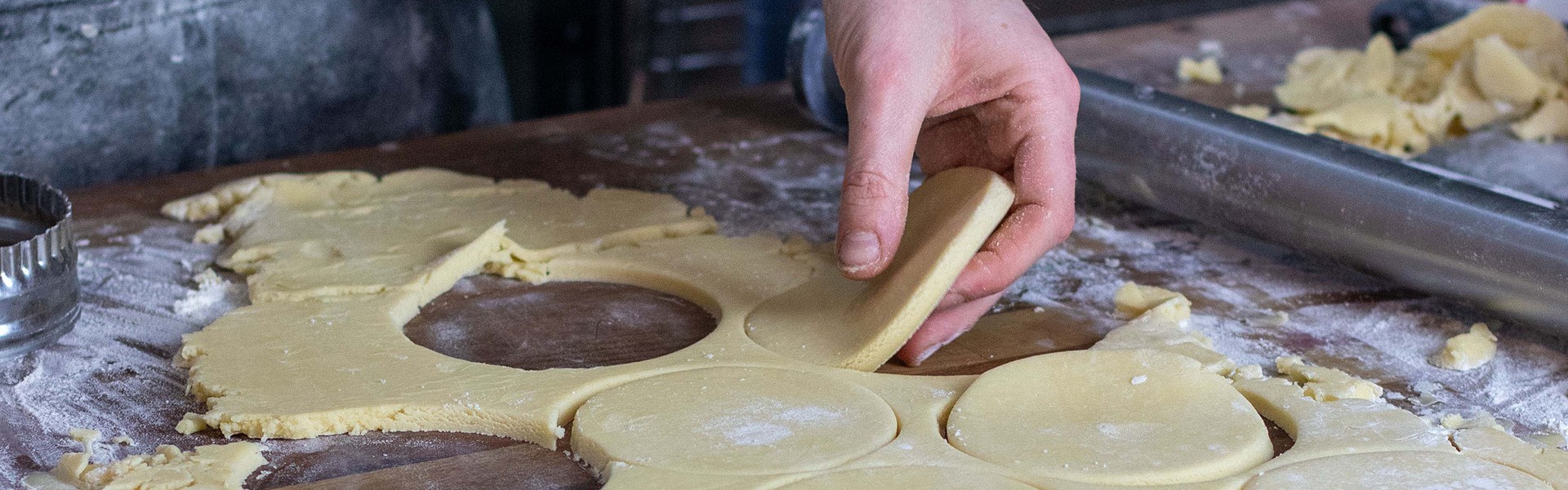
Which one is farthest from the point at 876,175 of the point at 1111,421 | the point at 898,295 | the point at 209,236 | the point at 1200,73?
the point at 1200,73

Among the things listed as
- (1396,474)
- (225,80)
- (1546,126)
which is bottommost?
(1546,126)

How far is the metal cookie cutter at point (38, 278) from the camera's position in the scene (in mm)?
1455

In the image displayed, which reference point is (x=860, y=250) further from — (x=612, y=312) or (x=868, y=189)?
(x=612, y=312)

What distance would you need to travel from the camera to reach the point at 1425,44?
286 cm

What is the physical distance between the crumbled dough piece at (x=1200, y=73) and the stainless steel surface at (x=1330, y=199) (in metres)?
0.83

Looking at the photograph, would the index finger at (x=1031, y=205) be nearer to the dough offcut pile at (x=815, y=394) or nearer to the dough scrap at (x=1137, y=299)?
the dough offcut pile at (x=815, y=394)

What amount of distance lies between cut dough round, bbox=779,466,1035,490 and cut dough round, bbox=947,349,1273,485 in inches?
1.7

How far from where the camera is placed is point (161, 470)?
49.8 inches

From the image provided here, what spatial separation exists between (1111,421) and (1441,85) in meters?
1.88

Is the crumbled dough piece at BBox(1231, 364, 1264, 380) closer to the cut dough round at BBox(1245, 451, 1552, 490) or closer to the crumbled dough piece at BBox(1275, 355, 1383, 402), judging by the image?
the crumbled dough piece at BBox(1275, 355, 1383, 402)

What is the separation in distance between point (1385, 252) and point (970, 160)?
62 cm

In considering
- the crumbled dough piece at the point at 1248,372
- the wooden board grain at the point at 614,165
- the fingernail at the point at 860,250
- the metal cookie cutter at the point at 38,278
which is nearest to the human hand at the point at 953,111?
the fingernail at the point at 860,250

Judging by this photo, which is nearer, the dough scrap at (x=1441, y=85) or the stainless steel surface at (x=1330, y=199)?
the stainless steel surface at (x=1330, y=199)

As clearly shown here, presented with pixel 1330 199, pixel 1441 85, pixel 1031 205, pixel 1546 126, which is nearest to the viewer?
pixel 1031 205
